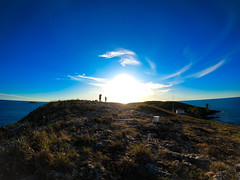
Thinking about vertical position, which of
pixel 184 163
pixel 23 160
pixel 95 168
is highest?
pixel 23 160

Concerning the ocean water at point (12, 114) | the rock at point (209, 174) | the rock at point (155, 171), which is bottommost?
the ocean water at point (12, 114)

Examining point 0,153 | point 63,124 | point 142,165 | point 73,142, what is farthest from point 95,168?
point 63,124

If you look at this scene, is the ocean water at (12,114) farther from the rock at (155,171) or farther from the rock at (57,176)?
the rock at (155,171)

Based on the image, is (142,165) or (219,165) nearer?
(142,165)

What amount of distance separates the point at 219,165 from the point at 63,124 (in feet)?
28.0

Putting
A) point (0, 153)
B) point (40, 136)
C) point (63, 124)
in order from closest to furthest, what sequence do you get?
point (0, 153), point (40, 136), point (63, 124)

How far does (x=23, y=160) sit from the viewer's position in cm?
320

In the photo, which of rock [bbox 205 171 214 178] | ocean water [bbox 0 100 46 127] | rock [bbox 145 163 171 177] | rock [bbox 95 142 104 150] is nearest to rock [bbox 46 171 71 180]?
rock [bbox 95 142 104 150]

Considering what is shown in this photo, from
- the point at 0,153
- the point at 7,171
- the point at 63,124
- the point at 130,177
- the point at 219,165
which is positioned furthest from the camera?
the point at 63,124

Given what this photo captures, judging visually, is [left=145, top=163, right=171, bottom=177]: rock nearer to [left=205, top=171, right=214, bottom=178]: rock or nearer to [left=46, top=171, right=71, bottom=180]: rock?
[left=205, top=171, right=214, bottom=178]: rock

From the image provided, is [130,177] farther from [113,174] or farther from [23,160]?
[23,160]

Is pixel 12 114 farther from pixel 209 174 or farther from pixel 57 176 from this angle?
pixel 209 174

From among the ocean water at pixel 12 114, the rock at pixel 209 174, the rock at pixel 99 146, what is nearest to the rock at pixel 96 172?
the rock at pixel 99 146

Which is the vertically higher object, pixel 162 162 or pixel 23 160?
pixel 23 160
